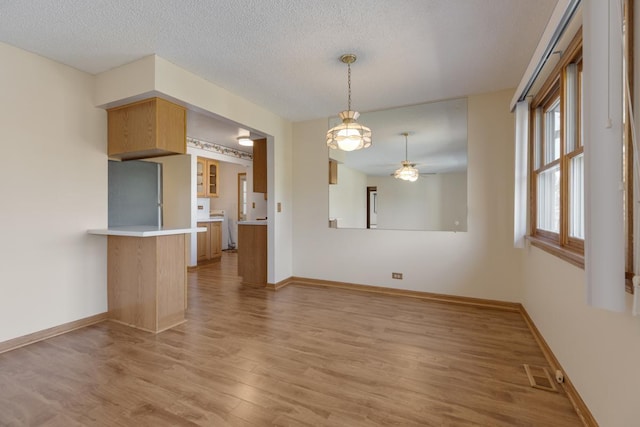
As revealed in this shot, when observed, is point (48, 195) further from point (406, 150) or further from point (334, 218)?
point (406, 150)

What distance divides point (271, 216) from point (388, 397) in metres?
2.89

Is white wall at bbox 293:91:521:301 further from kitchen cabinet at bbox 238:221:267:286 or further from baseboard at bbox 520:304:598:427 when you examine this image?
baseboard at bbox 520:304:598:427

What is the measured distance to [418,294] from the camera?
381 centimetres

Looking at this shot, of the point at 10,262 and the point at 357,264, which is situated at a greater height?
the point at 10,262

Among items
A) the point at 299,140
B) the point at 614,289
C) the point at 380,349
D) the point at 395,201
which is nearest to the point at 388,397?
the point at 380,349

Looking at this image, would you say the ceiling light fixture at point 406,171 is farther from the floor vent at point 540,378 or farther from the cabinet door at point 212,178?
the cabinet door at point 212,178

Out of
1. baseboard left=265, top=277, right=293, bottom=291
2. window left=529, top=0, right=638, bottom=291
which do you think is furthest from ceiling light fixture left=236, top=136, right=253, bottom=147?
window left=529, top=0, right=638, bottom=291

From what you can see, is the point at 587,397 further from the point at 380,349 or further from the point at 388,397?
the point at 380,349

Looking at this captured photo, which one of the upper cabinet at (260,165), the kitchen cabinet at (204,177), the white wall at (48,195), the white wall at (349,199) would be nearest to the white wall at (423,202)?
the white wall at (349,199)

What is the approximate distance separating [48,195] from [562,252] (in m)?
4.20

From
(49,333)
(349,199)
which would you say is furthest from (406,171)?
(49,333)

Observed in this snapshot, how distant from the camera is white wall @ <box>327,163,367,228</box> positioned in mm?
4184

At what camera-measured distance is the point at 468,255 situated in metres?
3.56

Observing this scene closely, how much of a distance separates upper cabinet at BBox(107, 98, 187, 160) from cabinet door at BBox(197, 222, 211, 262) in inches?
118
